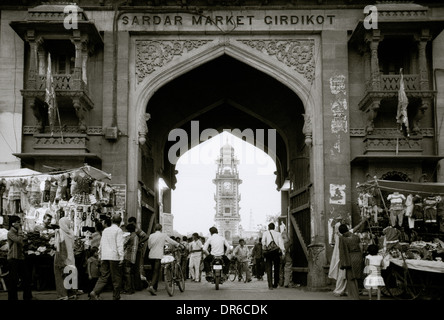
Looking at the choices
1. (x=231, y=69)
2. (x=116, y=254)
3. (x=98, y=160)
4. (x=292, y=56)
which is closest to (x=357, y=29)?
(x=292, y=56)

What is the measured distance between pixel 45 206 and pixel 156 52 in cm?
538

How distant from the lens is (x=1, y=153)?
16750 millimetres

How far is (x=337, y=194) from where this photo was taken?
1659 centimetres

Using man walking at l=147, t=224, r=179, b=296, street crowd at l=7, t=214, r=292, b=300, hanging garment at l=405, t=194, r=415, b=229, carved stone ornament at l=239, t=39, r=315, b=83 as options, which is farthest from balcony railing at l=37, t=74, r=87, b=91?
hanging garment at l=405, t=194, r=415, b=229

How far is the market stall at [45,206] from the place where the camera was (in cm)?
1414

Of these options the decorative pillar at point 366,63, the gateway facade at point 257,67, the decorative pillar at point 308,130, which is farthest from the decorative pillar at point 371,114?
the decorative pillar at point 308,130

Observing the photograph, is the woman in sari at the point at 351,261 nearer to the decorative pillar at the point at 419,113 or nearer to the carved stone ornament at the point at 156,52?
the decorative pillar at the point at 419,113

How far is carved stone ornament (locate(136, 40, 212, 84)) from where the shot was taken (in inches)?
688

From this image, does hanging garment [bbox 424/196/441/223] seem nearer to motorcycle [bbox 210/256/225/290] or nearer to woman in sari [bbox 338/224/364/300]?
woman in sari [bbox 338/224/364/300]

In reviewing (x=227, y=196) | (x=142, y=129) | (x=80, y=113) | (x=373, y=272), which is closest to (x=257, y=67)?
(x=142, y=129)

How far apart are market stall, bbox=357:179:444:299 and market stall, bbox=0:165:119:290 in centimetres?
596

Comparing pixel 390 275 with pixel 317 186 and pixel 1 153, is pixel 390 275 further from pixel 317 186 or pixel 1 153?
pixel 1 153

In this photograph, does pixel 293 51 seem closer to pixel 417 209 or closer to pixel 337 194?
pixel 337 194

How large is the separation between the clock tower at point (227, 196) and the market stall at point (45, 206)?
2170 inches
